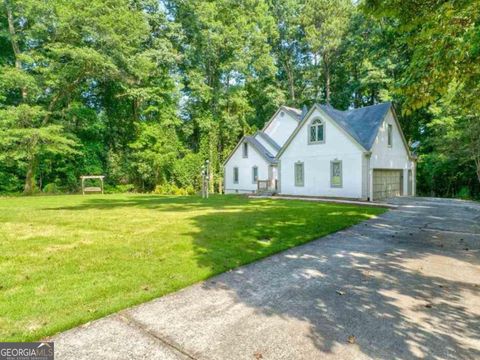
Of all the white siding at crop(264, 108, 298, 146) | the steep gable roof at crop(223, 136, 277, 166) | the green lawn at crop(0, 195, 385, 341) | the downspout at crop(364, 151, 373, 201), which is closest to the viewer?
the green lawn at crop(0, 195, 385, 341)

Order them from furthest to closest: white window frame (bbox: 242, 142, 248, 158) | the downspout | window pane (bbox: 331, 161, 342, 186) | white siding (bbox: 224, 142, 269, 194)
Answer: white window frame (bbox: 242, 142, 248, 158)
white siding (bbox: 224, 142, 269, 194)
window pane (bbox: 331, 161, 342, 186)
the downspout

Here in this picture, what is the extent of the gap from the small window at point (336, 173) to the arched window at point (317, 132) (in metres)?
1.74

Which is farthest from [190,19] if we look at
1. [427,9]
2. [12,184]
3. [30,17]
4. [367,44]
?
[427,9]

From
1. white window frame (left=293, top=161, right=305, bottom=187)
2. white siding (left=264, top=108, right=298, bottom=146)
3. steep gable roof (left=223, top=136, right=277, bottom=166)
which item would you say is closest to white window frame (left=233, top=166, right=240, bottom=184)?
steep gable roof (left=223, top=136, right=277, bottom=166)

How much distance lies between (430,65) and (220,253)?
623cm

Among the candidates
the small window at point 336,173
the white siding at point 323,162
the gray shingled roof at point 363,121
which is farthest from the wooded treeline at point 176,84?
the small window at point 336,173

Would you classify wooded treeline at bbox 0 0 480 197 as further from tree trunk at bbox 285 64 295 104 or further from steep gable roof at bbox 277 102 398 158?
steep gable roof at bbox 277 102 398 158

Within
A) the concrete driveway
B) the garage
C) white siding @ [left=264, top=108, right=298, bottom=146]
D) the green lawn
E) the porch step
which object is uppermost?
white siding @ [left=264, top=108, right=298, bottom=146]

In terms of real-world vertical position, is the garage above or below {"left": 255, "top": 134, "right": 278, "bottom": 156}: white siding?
below

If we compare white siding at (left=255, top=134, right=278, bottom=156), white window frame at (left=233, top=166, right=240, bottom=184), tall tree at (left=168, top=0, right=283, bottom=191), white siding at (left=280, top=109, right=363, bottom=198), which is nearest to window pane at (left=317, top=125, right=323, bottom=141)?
white siding at (left=280, top=109, right=363, bottom=198)

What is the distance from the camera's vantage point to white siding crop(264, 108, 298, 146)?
1052 inches

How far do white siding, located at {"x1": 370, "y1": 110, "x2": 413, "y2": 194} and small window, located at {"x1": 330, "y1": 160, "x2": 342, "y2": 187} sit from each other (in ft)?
6.08

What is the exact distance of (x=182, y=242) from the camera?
658cm

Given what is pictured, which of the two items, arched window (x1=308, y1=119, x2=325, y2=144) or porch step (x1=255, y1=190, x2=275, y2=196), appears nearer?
arched window (x1=308, y1=119, x2=325, y2=144)
